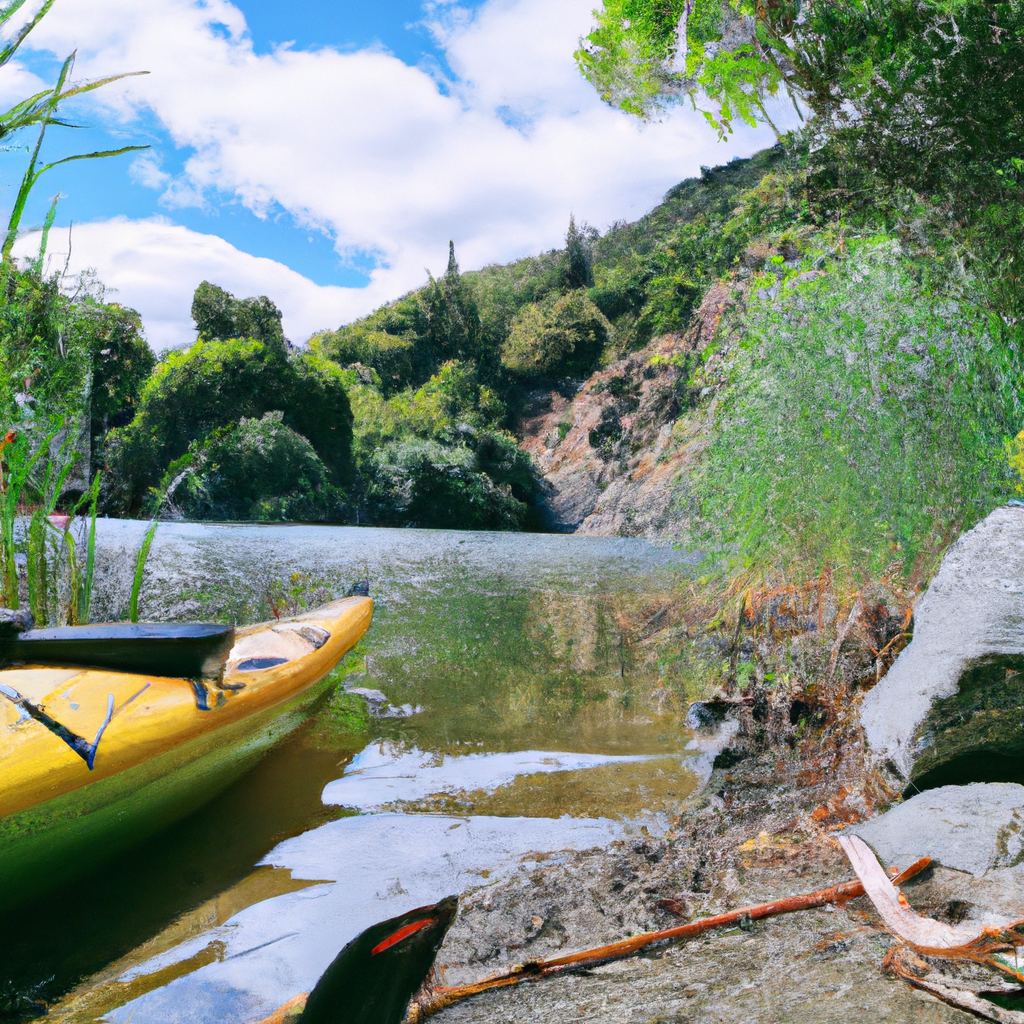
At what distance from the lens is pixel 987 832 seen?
4.69 ft

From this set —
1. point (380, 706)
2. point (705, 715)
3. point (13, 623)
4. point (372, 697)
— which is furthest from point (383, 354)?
point (13, 623)

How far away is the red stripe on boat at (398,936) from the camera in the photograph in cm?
152

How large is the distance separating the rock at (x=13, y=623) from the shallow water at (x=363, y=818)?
Result: 33.5 inches

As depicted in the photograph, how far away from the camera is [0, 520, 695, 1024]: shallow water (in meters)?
1.76

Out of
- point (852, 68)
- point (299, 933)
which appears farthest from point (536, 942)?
point (852, 68)

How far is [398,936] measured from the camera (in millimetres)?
1542

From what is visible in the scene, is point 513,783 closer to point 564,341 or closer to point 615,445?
point 615,445

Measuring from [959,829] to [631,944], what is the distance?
0.81 m

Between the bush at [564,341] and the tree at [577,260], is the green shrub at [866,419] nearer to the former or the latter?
the bush at [564,341]

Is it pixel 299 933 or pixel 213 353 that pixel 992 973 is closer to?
pixel 299 933

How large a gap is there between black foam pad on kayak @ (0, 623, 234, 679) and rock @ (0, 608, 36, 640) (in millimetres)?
20

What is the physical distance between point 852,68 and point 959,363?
1.93 metres

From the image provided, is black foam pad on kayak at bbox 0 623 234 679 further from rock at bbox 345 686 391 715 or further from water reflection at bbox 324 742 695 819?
rock at bbox 345 686 391 715

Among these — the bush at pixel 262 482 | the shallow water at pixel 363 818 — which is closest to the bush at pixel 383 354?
the bush at pixel 262 482
